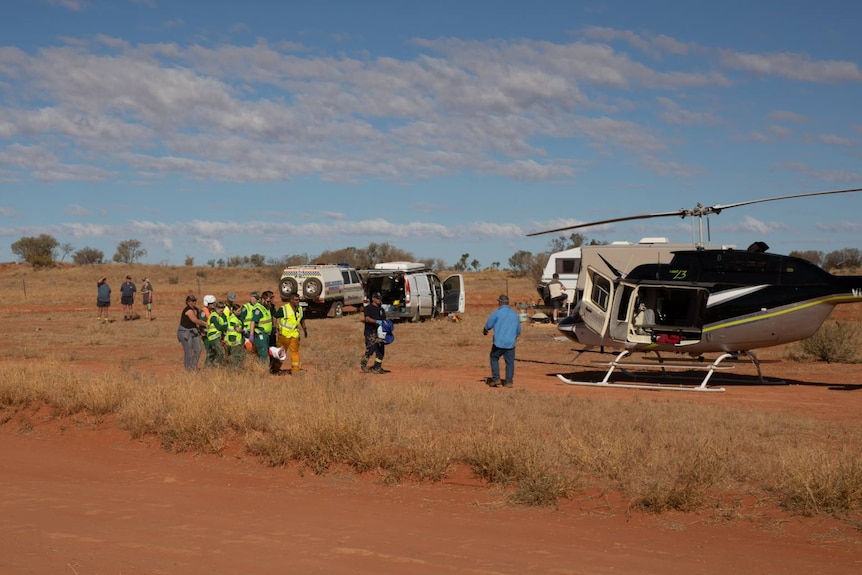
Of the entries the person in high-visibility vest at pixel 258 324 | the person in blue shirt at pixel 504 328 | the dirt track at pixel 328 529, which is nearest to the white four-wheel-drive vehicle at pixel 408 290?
the person in high-visibility vest at pixel 258 324

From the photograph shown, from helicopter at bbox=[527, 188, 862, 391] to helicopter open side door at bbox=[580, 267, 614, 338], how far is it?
0.7 inches

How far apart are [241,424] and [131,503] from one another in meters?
2.83

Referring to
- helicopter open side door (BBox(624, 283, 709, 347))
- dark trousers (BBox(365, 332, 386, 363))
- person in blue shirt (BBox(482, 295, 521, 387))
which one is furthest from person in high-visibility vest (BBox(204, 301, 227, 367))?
helicopter open side door (BBox(624, 283, 709, 347))

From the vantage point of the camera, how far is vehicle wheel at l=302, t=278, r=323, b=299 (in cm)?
3284

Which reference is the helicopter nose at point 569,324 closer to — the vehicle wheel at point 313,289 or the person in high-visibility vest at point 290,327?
the person in high-visibility vest at point 290,327

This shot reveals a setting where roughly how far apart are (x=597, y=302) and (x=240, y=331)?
6520 mm

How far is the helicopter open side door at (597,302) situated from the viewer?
1552cm

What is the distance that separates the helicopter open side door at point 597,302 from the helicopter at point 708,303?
0.02m

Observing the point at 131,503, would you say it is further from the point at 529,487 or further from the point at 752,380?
the point at 752,380

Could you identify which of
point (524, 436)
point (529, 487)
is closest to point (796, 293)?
point (524, 436)

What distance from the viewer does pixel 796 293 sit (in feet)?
47.5

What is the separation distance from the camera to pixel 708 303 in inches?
587

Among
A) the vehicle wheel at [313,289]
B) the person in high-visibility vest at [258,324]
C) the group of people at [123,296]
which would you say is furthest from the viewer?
the vehicle wheel at [313,289]

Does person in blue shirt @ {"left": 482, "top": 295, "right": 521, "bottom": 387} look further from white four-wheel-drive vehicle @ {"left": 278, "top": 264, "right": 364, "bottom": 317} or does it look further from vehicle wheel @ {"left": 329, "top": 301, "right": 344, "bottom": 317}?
vehicle wheel @ {"left": 329, "top": 301, "right": 344, "bottom": 317}
